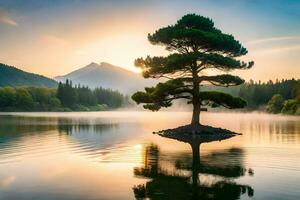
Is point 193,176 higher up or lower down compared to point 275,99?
lower down

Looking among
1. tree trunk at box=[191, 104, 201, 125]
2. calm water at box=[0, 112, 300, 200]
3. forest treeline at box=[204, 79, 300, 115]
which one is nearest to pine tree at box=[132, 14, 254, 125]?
tree trunk at box=[191, 104, 201, 125]

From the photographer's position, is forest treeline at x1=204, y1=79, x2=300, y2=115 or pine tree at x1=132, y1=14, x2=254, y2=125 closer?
pine tree at x1=132, y1=14, x2=254, y2=125

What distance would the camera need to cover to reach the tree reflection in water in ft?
51.7

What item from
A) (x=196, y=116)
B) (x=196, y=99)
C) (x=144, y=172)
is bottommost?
(x=144, y=172)

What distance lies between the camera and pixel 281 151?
29.6m

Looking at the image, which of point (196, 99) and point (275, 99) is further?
point (275, 99)

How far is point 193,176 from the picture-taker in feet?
63.5

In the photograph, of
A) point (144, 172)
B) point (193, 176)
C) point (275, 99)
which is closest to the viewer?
point (193, 176)

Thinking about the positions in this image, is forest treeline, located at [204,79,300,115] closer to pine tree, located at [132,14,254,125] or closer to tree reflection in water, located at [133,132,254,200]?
pine tree, located at [132,14,254,125]

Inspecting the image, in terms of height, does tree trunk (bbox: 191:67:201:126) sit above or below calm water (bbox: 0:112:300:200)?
above

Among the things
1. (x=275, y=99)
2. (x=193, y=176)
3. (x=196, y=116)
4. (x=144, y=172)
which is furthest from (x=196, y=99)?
(x=275, y=99)

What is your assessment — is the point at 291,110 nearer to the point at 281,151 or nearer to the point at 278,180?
the point at 281,151

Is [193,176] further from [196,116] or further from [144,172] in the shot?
[196,116]

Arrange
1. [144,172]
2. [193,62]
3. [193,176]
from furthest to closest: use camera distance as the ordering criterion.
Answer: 1. [193,62]
2. [144,172]
3. [193,176]
